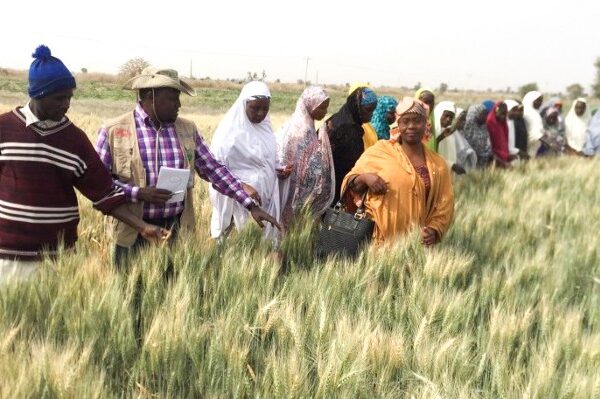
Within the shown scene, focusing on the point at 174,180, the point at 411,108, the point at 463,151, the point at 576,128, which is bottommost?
the point at 463,151

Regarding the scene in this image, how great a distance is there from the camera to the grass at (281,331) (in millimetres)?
1361

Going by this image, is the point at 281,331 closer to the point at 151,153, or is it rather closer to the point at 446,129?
the point at 151,153

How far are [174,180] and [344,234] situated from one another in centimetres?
104

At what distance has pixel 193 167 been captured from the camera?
2.68m

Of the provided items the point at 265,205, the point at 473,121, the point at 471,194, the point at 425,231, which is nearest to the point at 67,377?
the point at 425,231

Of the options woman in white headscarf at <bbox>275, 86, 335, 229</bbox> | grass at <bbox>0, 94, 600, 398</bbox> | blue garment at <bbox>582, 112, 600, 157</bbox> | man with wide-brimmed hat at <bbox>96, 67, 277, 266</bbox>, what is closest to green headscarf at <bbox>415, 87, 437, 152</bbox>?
woman in white headscarf at <bbox>275, 86, 335, 229</bbox>

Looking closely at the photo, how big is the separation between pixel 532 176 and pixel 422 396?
6.70 m

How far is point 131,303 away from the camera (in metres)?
1.71

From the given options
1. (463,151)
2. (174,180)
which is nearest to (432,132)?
(463,151)

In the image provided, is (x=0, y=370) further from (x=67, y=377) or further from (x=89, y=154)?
(x=89, y=154)

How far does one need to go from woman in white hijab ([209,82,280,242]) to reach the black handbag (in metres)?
0.66

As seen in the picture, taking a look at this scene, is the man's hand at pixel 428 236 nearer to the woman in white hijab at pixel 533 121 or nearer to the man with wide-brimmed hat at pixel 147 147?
the man with wide-brimmed hat at pixel 147 147

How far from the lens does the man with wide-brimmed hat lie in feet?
7.80

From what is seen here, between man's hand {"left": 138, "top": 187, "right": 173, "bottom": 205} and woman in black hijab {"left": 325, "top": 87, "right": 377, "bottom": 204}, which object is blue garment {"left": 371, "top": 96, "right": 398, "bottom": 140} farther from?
man's hand {"left": 138, "top": 187, "right": 173, "bottom": 205}
